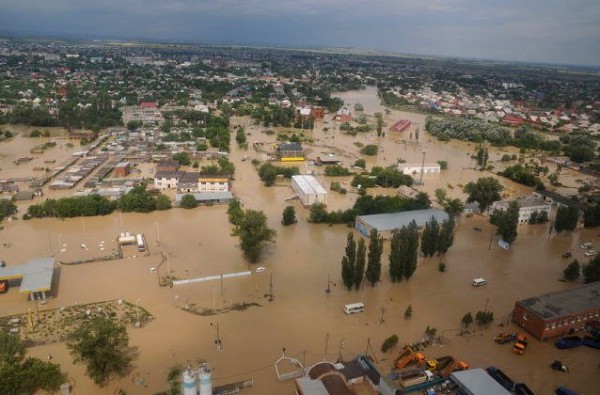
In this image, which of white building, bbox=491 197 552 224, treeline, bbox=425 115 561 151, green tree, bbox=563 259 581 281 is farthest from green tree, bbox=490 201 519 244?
treeline, bbox=425 115 561 151

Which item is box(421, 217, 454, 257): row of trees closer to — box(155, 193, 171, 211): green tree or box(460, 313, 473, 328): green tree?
box(460, 313, 473, 328): green tree

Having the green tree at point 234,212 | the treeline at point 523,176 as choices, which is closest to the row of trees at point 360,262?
the green tree at point 234,212

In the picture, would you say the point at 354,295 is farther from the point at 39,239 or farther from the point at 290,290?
the point at 39,239

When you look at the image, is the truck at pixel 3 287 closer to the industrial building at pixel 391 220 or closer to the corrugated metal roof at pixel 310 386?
the corrugated metal roof at pixel 310 386

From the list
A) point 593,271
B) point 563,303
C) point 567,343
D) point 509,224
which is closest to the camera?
point 567,343

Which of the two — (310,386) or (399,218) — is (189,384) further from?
(399,218)

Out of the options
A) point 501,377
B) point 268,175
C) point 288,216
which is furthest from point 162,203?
point 501,377
